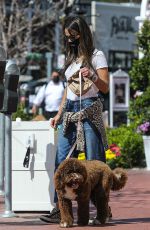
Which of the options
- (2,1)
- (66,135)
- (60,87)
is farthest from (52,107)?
(2,1)

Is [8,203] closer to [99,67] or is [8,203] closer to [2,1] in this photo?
[99,67]

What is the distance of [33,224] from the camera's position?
8.27 meters

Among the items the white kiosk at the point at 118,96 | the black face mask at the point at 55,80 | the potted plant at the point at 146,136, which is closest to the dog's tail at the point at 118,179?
the potted plant at the point at 146,136

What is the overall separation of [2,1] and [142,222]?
1120 inches

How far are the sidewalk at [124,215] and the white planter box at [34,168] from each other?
0.53ft

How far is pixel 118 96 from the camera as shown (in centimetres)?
2623

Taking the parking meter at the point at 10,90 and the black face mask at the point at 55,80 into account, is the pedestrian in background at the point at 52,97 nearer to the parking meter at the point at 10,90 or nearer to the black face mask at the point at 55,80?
the black face mask at the point at 55,80

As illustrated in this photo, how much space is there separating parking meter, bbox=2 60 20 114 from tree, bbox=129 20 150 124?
25.7 ft

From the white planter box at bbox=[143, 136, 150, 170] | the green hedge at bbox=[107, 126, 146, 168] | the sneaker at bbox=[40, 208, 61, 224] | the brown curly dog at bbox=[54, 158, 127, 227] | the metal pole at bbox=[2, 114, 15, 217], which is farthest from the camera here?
the green hedge at bbox=[107, 126, 146, 168]

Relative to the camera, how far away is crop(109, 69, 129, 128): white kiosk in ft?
85.3

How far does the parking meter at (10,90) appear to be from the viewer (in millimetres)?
8359

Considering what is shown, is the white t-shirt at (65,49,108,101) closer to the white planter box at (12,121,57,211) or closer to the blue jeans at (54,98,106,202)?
the blue jeans at (54,98,106,202)

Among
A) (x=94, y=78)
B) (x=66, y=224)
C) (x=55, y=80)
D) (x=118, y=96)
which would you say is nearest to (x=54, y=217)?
(x=66, y=224)

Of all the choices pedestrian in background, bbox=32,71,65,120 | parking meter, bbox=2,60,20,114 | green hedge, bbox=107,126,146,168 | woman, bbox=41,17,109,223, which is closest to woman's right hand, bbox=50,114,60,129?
woman, bbox=41,17,109,223
